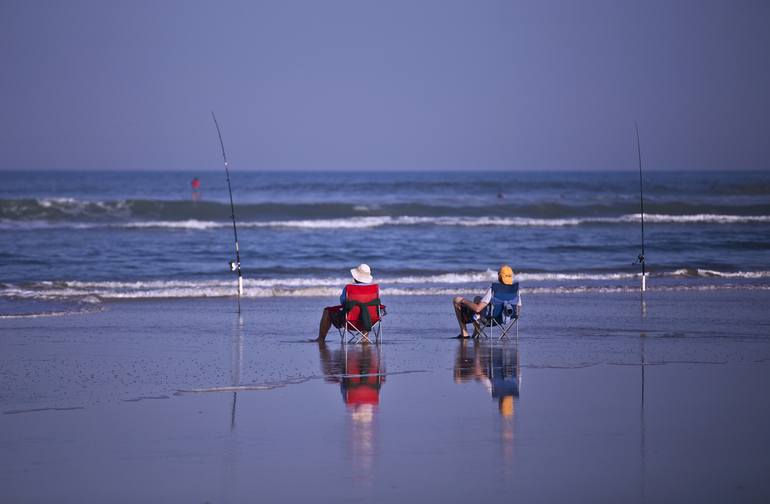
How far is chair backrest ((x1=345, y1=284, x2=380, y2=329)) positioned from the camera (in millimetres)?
11227

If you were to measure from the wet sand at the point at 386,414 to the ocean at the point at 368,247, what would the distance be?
482 centimetres

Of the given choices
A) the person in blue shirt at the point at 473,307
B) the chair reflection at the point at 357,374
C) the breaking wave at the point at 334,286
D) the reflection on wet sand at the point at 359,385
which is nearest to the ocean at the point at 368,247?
the breaking wave at the point at 334,286

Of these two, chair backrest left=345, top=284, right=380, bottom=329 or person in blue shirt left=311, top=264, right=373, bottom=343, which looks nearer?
chair backrest left=345, top=284, right=380, bottom=329

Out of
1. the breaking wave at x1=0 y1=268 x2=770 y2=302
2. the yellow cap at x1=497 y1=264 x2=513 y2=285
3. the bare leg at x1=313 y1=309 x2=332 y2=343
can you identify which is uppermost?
the yellow cap at x1=497 y1=264 x2=513 y2=285

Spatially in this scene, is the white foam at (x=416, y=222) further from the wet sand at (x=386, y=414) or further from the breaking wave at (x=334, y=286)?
the wet sand at (x=386, y=414)

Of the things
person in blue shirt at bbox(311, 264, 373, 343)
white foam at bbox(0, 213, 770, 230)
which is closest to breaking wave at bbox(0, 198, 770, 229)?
white foam at bbox(0, 213, 770, 230)

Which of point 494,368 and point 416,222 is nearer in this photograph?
point 494,368

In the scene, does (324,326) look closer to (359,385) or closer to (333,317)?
(333,317)

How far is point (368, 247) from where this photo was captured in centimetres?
2484

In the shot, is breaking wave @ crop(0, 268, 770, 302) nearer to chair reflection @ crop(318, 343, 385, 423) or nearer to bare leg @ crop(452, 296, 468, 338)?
bare leg @ crop(452, 296, 468, 338)

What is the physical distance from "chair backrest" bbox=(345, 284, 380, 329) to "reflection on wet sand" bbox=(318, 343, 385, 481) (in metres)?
0.33

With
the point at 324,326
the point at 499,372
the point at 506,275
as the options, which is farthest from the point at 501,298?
the point at 499,372

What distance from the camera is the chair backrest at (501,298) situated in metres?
11.5

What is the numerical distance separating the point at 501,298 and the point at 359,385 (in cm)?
331
